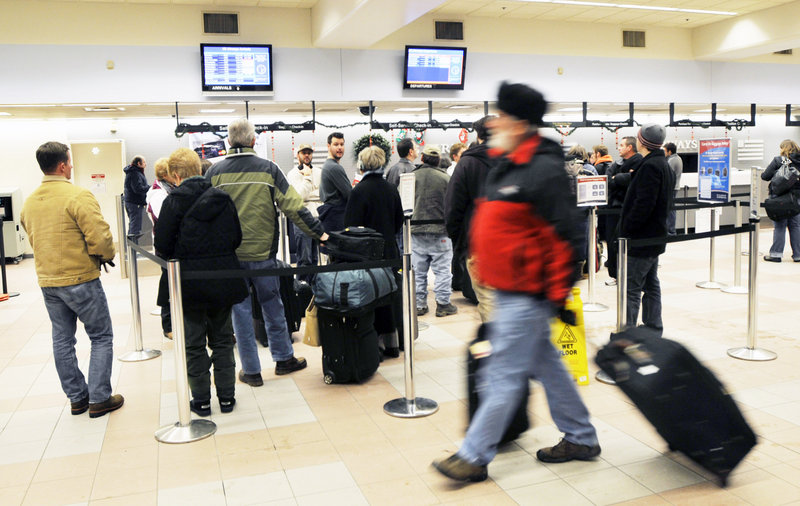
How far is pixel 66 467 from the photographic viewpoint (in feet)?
10.8

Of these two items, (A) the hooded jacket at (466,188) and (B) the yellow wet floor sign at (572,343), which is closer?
(B) the yellow wet floor sign at (572,343)

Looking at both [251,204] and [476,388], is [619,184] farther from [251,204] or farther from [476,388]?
[476,388]

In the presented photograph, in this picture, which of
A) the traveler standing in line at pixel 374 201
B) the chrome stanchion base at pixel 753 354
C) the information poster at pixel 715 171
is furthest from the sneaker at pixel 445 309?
the information poster at pixel 715 171

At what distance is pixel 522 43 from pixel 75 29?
6488mm

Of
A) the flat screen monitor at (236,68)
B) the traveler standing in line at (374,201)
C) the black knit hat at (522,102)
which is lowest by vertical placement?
the traveler standing in line at (374,201)

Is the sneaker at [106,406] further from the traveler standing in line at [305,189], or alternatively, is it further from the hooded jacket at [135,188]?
the hooded jacket at [135,188]

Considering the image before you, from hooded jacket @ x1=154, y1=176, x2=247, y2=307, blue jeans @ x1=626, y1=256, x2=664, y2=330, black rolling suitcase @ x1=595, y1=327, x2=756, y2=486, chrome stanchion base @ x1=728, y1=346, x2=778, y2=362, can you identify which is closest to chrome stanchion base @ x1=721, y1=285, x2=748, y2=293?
chrome stanchion base @ x1=728, y1=346, x2=778, y2=362

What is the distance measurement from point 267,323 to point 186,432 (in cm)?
111

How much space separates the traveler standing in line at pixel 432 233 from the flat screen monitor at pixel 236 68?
411 centimetres

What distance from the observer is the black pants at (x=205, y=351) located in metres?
3.76

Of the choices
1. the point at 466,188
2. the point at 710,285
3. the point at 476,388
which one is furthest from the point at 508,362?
the point at 710,285

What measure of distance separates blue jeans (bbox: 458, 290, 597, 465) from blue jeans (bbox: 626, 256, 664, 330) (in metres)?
1.92

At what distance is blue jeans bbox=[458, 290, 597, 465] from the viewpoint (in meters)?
2.68

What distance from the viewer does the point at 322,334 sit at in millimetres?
4379
